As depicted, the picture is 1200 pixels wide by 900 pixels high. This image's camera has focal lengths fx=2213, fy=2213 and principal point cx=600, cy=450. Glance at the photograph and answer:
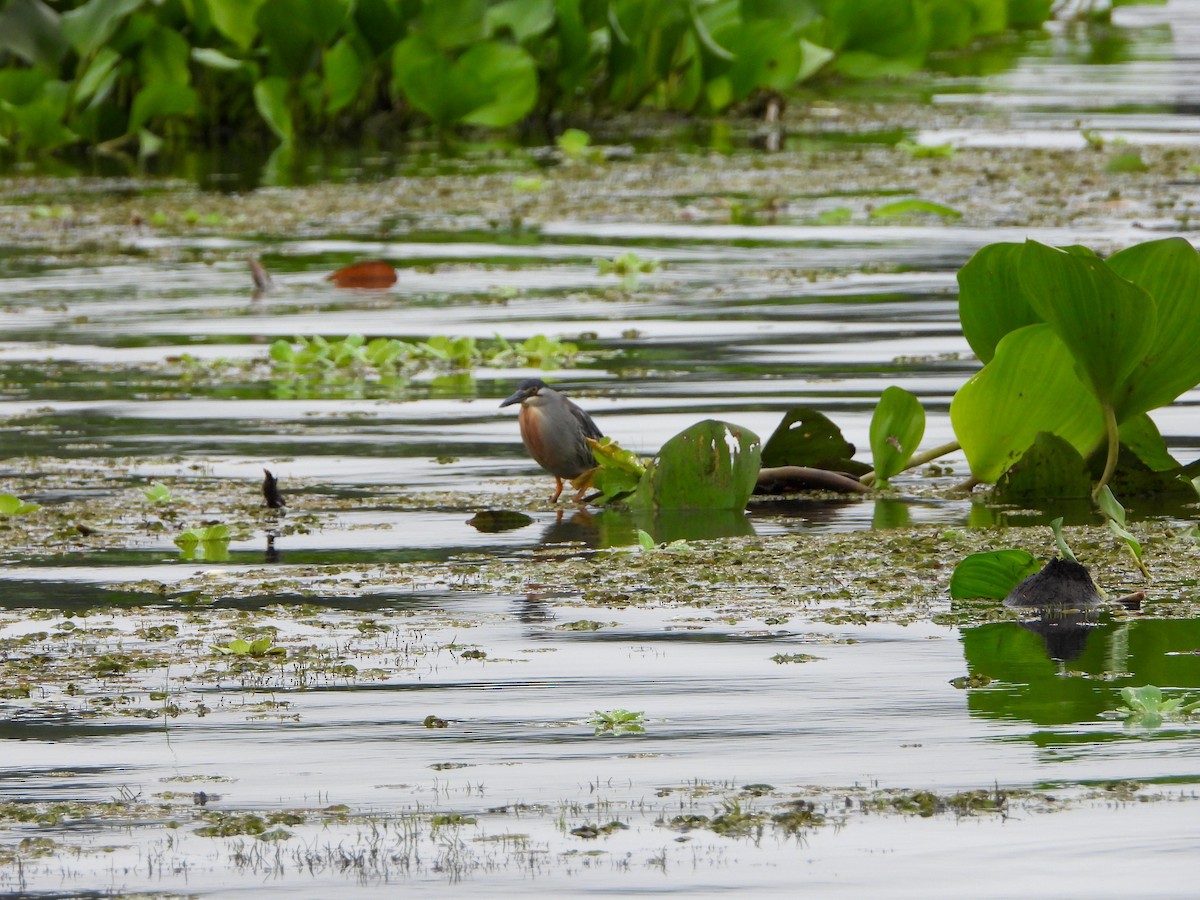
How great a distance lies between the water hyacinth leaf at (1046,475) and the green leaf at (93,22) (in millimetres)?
8975

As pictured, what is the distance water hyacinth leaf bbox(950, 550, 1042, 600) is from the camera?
328cm

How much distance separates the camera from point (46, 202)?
1082 cm

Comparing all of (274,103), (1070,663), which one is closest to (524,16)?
(274,103)

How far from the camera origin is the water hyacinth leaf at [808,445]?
436 cm

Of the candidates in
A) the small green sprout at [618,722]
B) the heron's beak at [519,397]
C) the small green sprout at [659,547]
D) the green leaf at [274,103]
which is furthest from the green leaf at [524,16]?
the small green sprout at [618,722]

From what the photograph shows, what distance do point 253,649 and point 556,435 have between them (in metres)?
1.29

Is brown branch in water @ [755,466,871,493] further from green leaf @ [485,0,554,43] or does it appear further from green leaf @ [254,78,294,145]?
green leaf @ [485,0,554,43]

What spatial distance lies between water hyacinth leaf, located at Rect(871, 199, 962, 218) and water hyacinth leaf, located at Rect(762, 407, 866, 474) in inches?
179

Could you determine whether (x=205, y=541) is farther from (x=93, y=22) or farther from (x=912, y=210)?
(x=93, y=22)

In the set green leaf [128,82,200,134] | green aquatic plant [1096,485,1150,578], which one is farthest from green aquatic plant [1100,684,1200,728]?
green leaf [128,82,200,134]

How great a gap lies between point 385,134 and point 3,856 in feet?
41.5

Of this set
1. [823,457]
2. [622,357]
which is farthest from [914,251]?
[823,457]

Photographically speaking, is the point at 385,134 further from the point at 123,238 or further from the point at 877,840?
the point at 877,840

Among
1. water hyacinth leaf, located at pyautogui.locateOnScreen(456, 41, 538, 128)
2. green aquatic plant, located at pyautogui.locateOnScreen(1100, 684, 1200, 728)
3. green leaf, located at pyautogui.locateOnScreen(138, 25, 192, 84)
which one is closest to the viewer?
green aquatic plant, located at pyautogui.locateOnScreen(1100, 684, 1200, 728)
